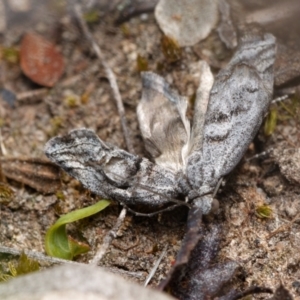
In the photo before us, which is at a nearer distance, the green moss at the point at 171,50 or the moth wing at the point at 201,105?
the moth wing at the point at 201,105

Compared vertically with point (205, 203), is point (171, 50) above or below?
above


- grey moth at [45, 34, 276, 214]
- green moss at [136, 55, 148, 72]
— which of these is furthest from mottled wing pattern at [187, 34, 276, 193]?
green moss at [136, 55, 148, 72]

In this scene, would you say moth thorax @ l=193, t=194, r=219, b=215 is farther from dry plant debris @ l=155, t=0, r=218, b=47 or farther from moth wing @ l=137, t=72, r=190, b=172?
dry plant debris @ l=155, t=0, r=218, b=47

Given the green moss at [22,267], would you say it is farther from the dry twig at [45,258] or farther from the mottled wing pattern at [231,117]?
the mottled wing pattern at [231,117]

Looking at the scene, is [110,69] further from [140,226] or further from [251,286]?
[251,286]

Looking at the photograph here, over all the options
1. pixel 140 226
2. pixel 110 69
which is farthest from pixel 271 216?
pixel 110 69

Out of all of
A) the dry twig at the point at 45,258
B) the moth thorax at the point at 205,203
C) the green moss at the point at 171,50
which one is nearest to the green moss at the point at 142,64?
the green moss at the point at 171,50

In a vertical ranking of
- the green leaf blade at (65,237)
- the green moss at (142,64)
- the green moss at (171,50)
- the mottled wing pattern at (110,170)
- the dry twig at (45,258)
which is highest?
the green moss at (171,50)

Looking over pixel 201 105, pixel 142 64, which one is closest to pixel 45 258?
pixel 201 105

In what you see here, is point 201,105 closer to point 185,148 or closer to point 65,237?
point 185,148

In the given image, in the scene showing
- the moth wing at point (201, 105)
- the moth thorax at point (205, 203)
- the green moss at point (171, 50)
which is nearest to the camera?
the moth thorax at point (205, 203)
